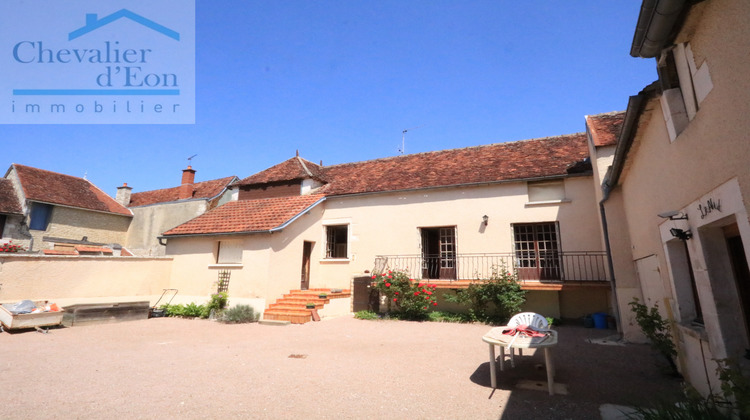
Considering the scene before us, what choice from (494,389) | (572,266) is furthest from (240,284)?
(572,266)

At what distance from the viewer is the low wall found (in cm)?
1000

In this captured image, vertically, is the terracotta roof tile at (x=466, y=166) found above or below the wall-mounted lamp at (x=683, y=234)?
above

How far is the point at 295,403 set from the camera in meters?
4.28

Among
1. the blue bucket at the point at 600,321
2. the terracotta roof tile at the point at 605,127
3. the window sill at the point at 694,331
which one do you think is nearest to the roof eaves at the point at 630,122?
the terracotta roof tile at the point at 605,127

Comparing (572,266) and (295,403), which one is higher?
(572,266)

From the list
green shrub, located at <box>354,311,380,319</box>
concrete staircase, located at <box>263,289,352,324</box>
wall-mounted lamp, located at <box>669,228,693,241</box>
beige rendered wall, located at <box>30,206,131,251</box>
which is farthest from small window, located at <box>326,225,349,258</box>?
beige rendered wall, located at <box>30,206,131,251</box>

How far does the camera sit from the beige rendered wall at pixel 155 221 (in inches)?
817

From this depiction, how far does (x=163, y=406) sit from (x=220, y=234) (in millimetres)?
9023

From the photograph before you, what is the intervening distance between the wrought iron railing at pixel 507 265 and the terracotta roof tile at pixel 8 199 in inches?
755

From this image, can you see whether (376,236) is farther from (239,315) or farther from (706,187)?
(706,187)

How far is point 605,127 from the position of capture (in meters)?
9.67

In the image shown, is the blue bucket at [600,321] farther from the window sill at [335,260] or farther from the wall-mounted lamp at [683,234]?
the window sill at [335,260]

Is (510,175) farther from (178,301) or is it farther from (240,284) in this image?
(178,301)

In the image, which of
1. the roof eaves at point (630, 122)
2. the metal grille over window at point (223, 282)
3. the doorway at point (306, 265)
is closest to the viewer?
the roof eaves at point (630, 122)
